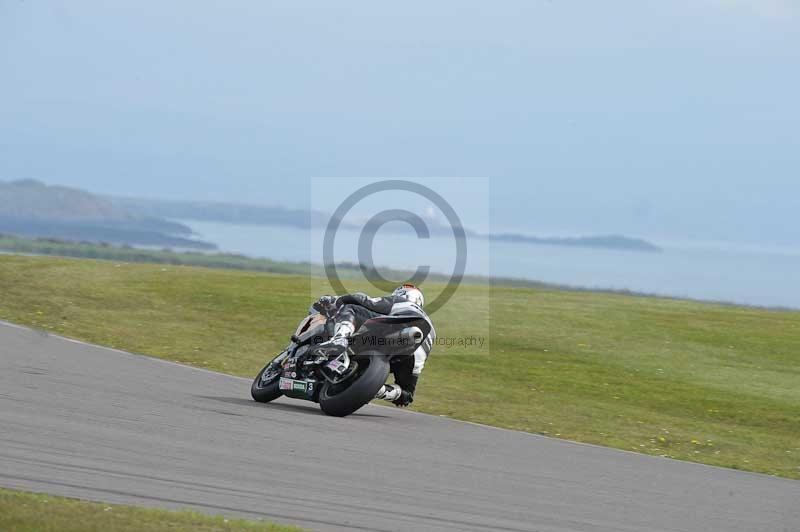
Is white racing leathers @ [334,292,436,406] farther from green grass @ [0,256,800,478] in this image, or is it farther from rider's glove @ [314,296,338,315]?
green grass @ [0,256,800,478]

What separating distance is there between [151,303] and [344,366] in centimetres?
1146

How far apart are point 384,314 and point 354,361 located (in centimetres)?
61

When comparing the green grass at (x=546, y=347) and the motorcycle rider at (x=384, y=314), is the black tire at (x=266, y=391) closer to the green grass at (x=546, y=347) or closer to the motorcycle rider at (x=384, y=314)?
the green grass at (x=546, y=347)

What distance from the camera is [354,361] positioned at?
39.8 feet

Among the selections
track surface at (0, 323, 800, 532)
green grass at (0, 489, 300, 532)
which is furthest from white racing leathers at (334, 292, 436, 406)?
green grass at (0, 489, 300, 532)

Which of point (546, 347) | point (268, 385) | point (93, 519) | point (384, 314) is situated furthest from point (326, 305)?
point (546, 347)

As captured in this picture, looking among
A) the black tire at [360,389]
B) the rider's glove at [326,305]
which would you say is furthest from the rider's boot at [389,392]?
the rider's glove at [326,305]

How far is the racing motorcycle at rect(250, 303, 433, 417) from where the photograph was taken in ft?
38.9

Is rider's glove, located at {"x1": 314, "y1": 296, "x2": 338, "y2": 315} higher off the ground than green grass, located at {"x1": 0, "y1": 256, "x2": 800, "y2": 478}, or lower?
higher

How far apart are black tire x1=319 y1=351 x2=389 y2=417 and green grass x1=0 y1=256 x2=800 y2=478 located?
5.89ft

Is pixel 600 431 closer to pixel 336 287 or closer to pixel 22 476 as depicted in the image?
pixel 22 476

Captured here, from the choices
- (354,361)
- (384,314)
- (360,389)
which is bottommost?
(360,389)

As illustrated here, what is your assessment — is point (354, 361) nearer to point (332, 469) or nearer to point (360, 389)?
point (360, 389)

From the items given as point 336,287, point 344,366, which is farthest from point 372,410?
point 336,287
